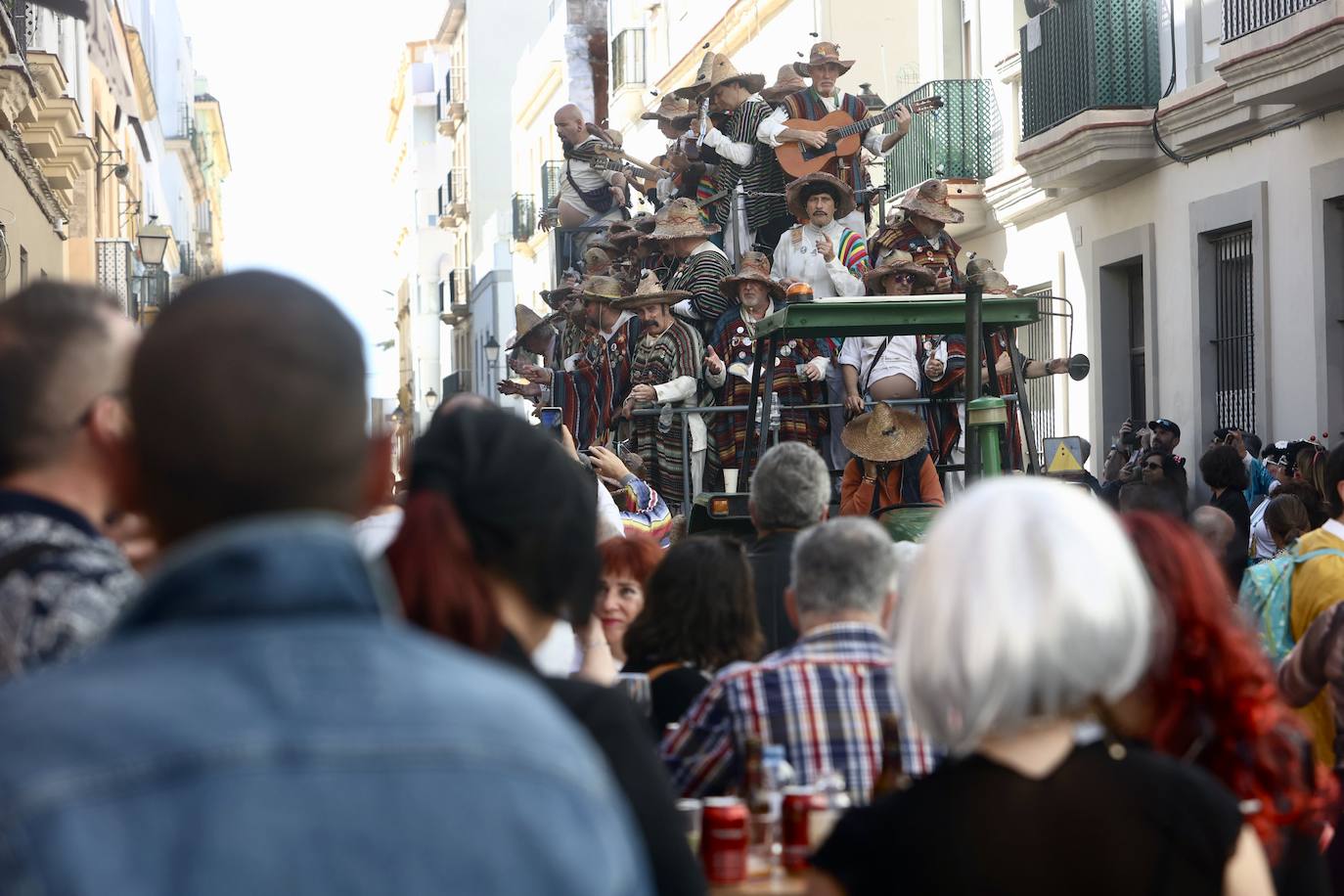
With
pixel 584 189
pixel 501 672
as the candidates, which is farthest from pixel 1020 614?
pixel 584 189

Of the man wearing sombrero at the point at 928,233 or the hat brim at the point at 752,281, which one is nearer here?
the hat brim at the point at 752,281

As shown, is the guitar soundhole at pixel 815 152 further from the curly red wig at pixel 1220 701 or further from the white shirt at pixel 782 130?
the curly red wig at pixel 1220 701

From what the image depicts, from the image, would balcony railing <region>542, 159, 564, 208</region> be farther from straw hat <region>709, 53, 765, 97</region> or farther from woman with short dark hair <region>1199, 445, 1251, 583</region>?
woman with short dark hair <region>1199, 445, 1251, 583</region>

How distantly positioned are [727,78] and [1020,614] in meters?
12.8

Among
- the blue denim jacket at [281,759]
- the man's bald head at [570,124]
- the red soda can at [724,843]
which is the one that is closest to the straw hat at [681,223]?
the man's bald head at [570,124]

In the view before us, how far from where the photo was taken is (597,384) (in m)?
14.9

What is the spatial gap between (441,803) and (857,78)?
25995 millimetres

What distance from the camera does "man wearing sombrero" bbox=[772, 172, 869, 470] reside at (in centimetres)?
1387

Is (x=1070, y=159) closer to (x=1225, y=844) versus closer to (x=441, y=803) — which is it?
(x=1225, y=844)

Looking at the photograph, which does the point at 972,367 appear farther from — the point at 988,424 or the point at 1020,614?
the point at 1020,614

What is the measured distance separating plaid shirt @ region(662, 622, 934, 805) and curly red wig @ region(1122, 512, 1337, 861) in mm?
1270

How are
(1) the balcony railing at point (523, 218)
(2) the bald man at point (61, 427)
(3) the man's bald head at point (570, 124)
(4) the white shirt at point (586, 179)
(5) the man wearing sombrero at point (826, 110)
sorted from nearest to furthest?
1. (2) the bald man at point (61, 427)
2. (5) the man wearing sombrero at point (826, 110)
3. (3) the man's bald head at point (570, 124)
4. (4) the white shirt at point (586, 179)
5. (1) the balcony railing at point (523, 218)

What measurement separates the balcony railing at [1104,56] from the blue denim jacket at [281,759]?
18.0 m

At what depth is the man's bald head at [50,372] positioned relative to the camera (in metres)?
3.25
